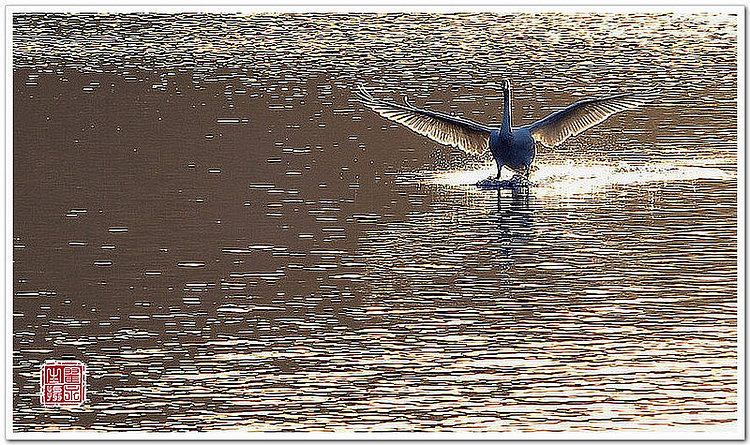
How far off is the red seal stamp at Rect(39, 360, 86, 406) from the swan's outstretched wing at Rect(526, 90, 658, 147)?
12.1ft

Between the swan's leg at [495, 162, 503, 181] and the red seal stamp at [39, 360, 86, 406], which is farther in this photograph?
the swan's leg at [495, 162, 503, 181]

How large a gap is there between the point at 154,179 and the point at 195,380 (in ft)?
8.86

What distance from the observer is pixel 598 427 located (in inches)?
273

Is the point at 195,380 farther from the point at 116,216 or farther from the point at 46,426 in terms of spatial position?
the point at 116,216

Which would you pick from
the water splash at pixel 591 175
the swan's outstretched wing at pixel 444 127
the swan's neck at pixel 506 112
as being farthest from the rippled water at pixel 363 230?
the swan's neck at pixel 506 112

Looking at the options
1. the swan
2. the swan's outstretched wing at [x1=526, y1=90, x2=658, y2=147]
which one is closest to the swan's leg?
the swan

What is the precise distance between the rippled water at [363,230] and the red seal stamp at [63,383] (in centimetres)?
6

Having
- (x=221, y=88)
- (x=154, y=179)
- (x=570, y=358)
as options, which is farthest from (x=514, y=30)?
(x=570, y=358)

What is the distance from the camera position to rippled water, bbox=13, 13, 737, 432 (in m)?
7.08

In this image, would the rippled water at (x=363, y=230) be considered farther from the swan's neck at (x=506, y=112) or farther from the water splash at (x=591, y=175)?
the swan's neck at (x=506, y=112)

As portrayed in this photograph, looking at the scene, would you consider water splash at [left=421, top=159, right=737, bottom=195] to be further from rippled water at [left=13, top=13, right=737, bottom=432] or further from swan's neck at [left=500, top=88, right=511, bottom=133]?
swan's neck at [left=500, top=88, right=511, bottom=133]

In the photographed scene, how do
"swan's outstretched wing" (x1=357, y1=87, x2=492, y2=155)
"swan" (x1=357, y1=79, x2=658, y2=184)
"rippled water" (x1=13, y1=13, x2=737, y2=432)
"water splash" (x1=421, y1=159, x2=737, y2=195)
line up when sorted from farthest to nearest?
"swan's outstretched wing" (x1=357, y1=87, x2=492, y2=155) → "swan" (x1=357, y1=79, x2=658, y2=184) → "water splash" (x1=421, y1=159, x2=737, y2=195) → "rippled water" (x1=13, y1=13, x2=737, y2=432)

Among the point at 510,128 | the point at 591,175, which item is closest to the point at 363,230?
the point at 510,128

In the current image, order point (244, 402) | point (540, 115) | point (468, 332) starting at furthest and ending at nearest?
point (540, 115)
point (468, 332)
point (244, 402)
